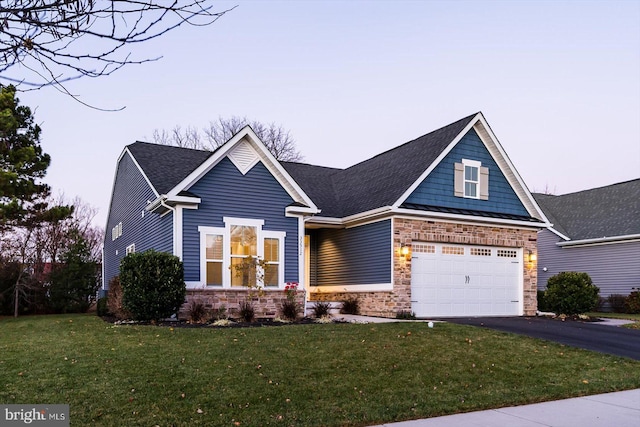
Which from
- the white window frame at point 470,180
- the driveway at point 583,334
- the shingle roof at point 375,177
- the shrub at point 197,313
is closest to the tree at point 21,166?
the shrub at point 197,313

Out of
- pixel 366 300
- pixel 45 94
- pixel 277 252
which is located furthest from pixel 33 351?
pixel 366 300

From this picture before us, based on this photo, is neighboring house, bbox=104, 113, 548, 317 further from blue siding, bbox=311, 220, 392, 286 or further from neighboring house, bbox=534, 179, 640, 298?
neighboring house, bbox=534, 179, 640, 298

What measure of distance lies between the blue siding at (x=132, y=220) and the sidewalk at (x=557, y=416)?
9.91 meters

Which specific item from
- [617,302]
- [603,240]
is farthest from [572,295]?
[603,240]

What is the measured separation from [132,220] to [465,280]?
38.8 ft

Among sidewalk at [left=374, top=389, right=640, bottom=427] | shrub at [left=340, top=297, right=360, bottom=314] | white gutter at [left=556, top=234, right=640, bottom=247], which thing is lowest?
shrub at [left=340, top=297, right=360, bottom=314]

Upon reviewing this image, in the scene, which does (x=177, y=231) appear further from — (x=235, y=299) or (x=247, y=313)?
(x=247, y=313)

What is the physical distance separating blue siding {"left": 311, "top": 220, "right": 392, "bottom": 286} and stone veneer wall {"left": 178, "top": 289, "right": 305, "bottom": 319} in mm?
2643

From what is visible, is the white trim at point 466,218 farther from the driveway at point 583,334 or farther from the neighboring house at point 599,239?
the neighboring house at point 599,239

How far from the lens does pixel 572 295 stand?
1700 cm

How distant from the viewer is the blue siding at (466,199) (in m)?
17.0

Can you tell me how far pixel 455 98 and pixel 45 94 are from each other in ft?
66.5

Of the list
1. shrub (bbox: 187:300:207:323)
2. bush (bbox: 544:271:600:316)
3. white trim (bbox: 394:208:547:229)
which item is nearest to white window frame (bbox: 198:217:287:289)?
shrub (bbox: 187:300:207:323)

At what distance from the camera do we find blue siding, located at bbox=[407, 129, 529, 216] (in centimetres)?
1695
